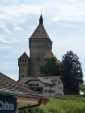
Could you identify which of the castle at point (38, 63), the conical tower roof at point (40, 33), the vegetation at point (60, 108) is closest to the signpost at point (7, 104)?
the vegetation at point (60, 108)

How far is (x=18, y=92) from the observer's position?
419 inches

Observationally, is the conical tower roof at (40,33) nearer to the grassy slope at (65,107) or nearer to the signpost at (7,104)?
the grassy slope at (65,107)

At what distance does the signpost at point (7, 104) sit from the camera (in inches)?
426

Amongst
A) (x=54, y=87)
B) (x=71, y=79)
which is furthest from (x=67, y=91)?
(x=54, y=87)

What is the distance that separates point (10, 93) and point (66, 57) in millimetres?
121412

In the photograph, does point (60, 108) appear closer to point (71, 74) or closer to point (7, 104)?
point (7, 104)

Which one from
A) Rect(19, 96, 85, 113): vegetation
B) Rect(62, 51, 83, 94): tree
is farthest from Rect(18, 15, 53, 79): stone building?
Rect(19, 96, 85, 113): vegetation

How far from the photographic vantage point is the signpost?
10812mm

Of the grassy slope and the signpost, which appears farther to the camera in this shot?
the grassy slope

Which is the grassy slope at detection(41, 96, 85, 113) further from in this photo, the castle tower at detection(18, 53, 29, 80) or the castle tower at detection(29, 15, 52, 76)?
the castle tower at detection(18, 53, 29, 80)

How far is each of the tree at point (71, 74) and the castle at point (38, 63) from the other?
6624mm

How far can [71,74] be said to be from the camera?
12694 centimetres

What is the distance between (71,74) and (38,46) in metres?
45.6

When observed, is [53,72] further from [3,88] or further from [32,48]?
[3,88]
